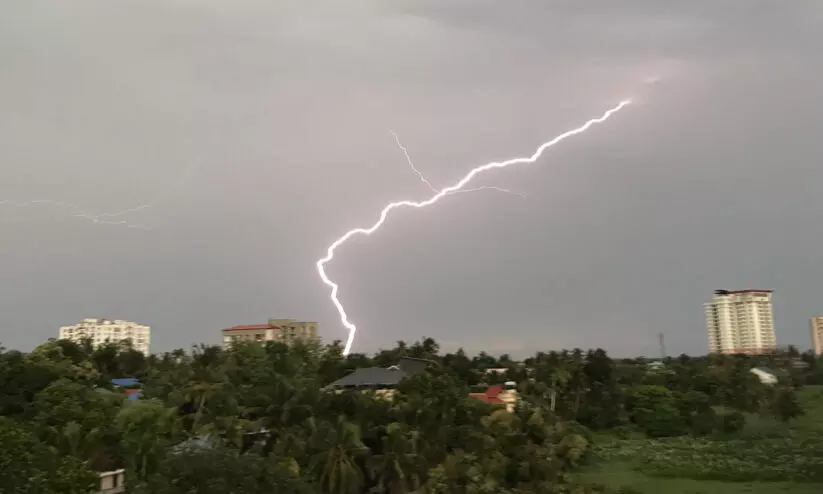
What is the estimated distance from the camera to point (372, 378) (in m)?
34.2

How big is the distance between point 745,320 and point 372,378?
79876 mm

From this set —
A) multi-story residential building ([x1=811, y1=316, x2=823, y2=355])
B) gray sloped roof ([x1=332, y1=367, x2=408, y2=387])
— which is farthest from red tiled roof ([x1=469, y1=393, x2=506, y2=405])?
multi-story residential building ([x1=811, y1=316, x2=823, y2=355])

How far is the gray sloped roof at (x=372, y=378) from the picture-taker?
3347cm

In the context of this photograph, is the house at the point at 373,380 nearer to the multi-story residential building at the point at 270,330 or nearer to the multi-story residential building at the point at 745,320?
the multi-story residential building at the point at 270,330

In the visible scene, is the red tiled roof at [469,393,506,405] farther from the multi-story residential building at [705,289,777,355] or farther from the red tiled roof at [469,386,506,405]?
the multi-story residential building at [705,289,777,355]

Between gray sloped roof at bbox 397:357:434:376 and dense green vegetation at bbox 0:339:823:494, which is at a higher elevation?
gray sloped roof at bbox 397:357:434:376

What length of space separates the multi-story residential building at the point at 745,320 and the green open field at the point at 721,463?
197 ft

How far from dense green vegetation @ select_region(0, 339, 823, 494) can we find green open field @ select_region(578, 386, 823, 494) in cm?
10

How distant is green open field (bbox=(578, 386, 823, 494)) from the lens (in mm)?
28234

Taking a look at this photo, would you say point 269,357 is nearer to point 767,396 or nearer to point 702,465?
point 702,465

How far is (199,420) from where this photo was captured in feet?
86.4

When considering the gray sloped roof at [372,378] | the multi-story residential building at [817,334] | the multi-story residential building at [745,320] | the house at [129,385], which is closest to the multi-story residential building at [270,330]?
the house at [129,385]

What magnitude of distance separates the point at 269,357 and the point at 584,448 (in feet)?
51.3

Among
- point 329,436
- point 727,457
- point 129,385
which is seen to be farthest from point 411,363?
point 329,436
